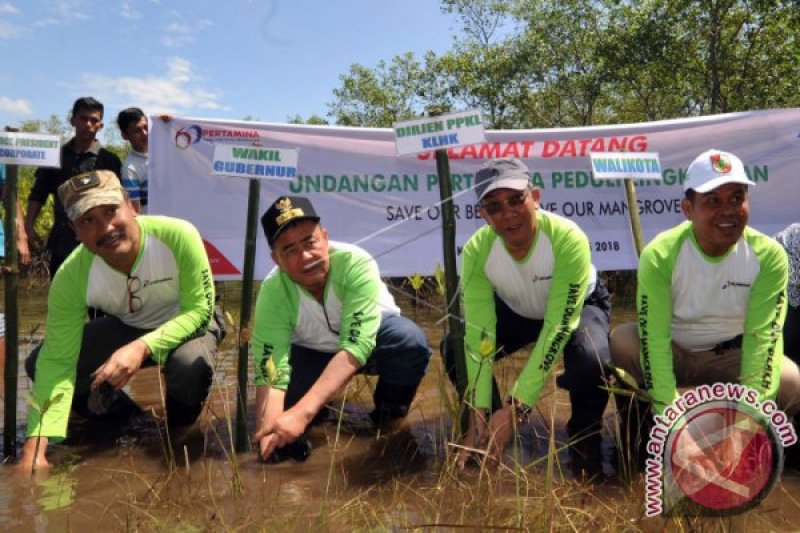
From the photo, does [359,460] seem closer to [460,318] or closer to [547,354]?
[460,318]

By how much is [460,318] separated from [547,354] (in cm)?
37

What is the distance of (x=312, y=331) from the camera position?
2.98m

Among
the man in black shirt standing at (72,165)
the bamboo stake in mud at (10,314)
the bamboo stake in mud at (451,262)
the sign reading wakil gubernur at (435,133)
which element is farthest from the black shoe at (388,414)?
the man in black shirt standing at (72,165)

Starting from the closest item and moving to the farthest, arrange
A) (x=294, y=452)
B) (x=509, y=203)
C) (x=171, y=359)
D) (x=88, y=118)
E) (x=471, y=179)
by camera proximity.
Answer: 1. (x=509, y=203)
2. (x=294, y=452)
3. (x=171, y=359)
4. (x=88, y=118)
5. (x=471, y=179)

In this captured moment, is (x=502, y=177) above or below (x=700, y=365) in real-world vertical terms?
above

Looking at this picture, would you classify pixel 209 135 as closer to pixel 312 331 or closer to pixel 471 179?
pixel 471 179

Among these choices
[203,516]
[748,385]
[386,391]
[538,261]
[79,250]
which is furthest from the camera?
[386,391]

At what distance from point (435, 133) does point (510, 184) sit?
1.16ft

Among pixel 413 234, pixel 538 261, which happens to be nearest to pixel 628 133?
pixel 413 234

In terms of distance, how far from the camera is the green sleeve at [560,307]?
2.42 metres

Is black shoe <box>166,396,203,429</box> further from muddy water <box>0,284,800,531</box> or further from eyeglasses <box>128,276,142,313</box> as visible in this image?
eyeglasses <box>128,276,142,313</box>

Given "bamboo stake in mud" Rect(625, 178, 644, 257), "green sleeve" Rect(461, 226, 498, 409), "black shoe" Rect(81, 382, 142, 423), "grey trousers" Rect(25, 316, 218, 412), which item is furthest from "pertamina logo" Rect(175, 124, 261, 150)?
"bamboo stake in mud" Rect(625, 178, 644, 257)

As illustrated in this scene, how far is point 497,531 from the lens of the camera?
69.2 inches

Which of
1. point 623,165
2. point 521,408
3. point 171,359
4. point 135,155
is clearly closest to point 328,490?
point 521,408
